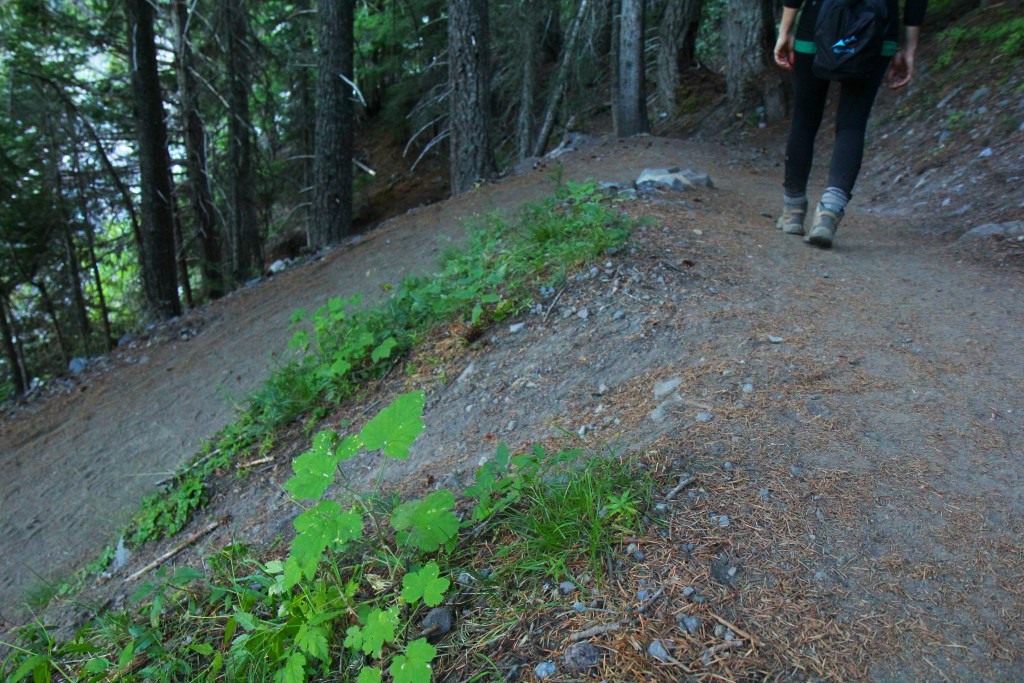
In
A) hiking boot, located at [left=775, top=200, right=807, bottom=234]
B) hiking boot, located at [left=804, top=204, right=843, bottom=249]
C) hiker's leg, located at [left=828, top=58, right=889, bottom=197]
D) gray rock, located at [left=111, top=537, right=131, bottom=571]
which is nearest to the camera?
gray rock, located at [left=111, top=537, right=131, bottom=571]

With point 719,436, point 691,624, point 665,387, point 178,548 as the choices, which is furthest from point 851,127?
point 178,548

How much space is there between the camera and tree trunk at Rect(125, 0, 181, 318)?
943 centimetres

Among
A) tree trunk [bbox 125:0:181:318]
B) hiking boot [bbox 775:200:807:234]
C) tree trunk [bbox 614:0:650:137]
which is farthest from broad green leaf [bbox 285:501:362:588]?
tree trunk [bbox 614:0:650:137]

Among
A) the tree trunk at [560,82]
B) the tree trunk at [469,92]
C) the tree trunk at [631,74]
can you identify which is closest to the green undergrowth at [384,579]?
the tree trunk at [469,92]

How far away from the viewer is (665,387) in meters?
2.88

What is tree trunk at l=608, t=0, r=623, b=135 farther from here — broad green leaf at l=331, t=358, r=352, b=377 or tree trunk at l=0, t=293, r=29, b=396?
tree trunk at l=0, t=293, r=29, b=396

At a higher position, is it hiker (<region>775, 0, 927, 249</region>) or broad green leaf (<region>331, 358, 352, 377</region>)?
hiker (<region>775, 0, 927, 249</region>)

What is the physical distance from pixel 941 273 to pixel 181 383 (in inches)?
254

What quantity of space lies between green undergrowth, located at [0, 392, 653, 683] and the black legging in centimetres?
312

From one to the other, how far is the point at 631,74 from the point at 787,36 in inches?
235

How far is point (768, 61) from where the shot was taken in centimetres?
1083

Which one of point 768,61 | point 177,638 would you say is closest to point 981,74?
point 768,61

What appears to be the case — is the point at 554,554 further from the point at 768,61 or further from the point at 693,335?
the point at 768,61

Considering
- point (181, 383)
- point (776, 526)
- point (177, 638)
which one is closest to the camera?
point (776, 526)
